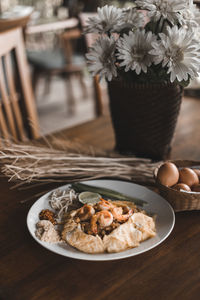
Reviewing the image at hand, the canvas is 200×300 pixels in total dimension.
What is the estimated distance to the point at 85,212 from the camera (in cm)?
75

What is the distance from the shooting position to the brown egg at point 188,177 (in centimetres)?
83

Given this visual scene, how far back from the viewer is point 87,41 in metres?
1.62

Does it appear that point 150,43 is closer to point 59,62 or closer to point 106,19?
point 106,19

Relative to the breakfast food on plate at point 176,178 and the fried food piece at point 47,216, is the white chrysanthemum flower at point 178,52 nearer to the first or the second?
the breakfast food on plate at point 176,178

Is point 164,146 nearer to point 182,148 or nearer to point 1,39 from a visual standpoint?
point 182,148

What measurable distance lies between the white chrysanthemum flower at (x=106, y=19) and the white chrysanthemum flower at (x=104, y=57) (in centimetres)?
7

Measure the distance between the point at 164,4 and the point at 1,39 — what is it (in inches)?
28.5

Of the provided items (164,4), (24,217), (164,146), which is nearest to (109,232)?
(24,217)

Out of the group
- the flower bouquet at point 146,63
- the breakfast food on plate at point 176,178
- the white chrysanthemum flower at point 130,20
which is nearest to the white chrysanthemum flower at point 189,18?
the flower bouquet at point 146,63

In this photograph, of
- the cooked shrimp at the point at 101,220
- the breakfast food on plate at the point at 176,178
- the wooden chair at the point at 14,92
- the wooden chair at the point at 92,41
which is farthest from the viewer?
the wooden chair at the point at 92,41

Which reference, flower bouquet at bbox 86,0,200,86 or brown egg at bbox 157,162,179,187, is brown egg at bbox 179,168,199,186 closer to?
brown egg at bbox 157,162,179,187

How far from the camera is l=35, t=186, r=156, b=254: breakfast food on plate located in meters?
0.68

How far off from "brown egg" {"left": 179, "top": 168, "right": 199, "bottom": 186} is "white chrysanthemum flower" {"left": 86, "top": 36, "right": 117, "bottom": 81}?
0.97ft

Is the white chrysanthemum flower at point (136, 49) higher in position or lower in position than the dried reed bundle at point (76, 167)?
higher
